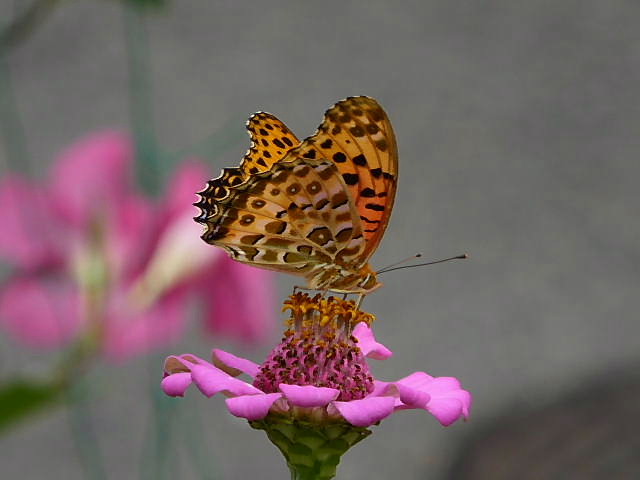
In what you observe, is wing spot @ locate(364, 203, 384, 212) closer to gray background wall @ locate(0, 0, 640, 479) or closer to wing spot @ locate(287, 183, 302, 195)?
wing spot @ locate(287, 183, 302, 195)

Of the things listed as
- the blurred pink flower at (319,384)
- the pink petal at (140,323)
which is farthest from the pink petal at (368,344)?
the pink petal at (140,323)

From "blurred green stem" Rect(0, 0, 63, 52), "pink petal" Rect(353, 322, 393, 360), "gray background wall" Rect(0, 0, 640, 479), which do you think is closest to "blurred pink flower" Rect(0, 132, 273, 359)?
"blurred green stem" Rect(0, 0, 63, 52)

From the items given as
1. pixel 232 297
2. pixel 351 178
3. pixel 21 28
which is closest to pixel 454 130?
pixel 232 297

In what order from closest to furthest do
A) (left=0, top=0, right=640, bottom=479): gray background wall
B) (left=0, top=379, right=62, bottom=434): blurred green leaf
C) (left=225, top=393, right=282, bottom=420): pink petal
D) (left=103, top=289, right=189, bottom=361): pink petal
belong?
(left=225, top=393, right=282, bottom=420): pink petal, (left=0, top=379, right=62, bottom=434): blurred green leaf, (left=103, top=289, right=189, bottom=361): pink petal, (left=0, top=0, right=640, bottom=479): gray background wall

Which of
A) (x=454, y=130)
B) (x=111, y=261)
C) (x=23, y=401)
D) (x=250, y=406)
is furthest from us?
(x=454, y=130)

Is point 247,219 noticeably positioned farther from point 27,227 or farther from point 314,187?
point 27,227

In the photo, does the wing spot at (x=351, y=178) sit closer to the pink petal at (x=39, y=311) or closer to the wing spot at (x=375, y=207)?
the wing spot at (x=375, y=207)

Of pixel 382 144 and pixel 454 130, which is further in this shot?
pixel 454 130
